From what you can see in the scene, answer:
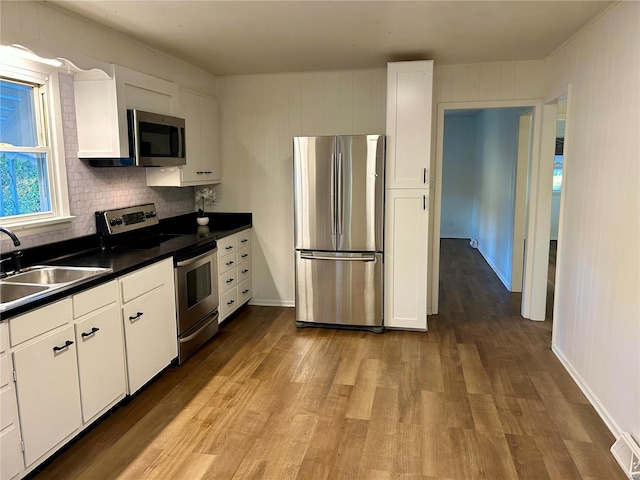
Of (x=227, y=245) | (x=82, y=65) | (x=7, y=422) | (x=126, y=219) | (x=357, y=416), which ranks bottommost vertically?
(x=357, y=416)

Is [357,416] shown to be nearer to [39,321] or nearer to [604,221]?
[39,321]

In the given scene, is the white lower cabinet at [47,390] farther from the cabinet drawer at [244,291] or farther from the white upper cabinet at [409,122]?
the white upper cabinet at [409,122]

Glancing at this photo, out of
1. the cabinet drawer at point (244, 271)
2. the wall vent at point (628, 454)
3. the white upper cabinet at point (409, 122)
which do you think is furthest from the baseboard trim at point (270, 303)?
the wall vent at point (628, 454)

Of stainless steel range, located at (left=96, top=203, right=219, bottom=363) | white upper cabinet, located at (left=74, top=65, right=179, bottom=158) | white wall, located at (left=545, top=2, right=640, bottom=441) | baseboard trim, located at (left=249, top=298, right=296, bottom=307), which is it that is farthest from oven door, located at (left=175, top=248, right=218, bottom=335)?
white wall, located at (left=545, top=2, right=640, bottom=441)

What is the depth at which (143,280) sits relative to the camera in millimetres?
2922

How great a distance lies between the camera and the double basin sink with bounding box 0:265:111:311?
2348 mm

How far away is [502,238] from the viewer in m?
6.09

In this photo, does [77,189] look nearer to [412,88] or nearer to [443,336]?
[412,88]

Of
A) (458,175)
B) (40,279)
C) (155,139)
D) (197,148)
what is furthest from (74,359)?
(458,175)

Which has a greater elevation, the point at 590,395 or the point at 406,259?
the point at 406,259

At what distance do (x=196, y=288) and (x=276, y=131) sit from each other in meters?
1.91

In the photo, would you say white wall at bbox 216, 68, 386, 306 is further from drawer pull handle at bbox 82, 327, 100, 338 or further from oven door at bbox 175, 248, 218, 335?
drawer pull handle at bbox 82, 327, 100, 338

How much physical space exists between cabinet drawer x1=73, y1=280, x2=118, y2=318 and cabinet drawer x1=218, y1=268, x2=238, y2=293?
152cm

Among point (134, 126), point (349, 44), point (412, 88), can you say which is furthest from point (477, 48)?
point (134, 126)
